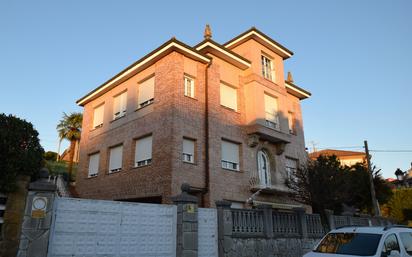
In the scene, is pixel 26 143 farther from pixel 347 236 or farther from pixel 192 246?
pixel 347 236

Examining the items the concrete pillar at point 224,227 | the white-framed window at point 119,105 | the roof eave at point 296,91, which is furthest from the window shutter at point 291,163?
the concrete pillar at point 224,227

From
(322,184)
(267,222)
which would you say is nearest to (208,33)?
(322,184)

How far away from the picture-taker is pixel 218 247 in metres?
10.3

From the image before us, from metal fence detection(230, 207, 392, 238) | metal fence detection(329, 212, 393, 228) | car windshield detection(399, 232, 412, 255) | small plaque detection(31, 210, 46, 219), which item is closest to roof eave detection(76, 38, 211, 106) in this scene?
metal fence detection(230, 207, 392, 238)

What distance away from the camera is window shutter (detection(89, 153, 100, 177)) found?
67.2 feet

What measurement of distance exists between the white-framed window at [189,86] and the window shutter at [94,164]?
799 cm

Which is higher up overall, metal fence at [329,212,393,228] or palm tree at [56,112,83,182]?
palm tree at [56,112,83,182]

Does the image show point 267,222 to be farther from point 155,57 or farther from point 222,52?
point 155,57

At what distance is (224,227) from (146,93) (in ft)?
32.5

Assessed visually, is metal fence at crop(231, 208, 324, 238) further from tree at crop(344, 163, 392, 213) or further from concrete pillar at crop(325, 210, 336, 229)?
tree at crop(344, 163, 392, 213)

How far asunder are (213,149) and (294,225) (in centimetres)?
541

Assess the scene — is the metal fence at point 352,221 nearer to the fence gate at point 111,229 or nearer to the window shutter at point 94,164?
the fence gate at point 111,229

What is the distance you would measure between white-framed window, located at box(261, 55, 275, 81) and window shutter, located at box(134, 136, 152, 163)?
8743 millimetres

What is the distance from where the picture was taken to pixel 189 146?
623 inches
